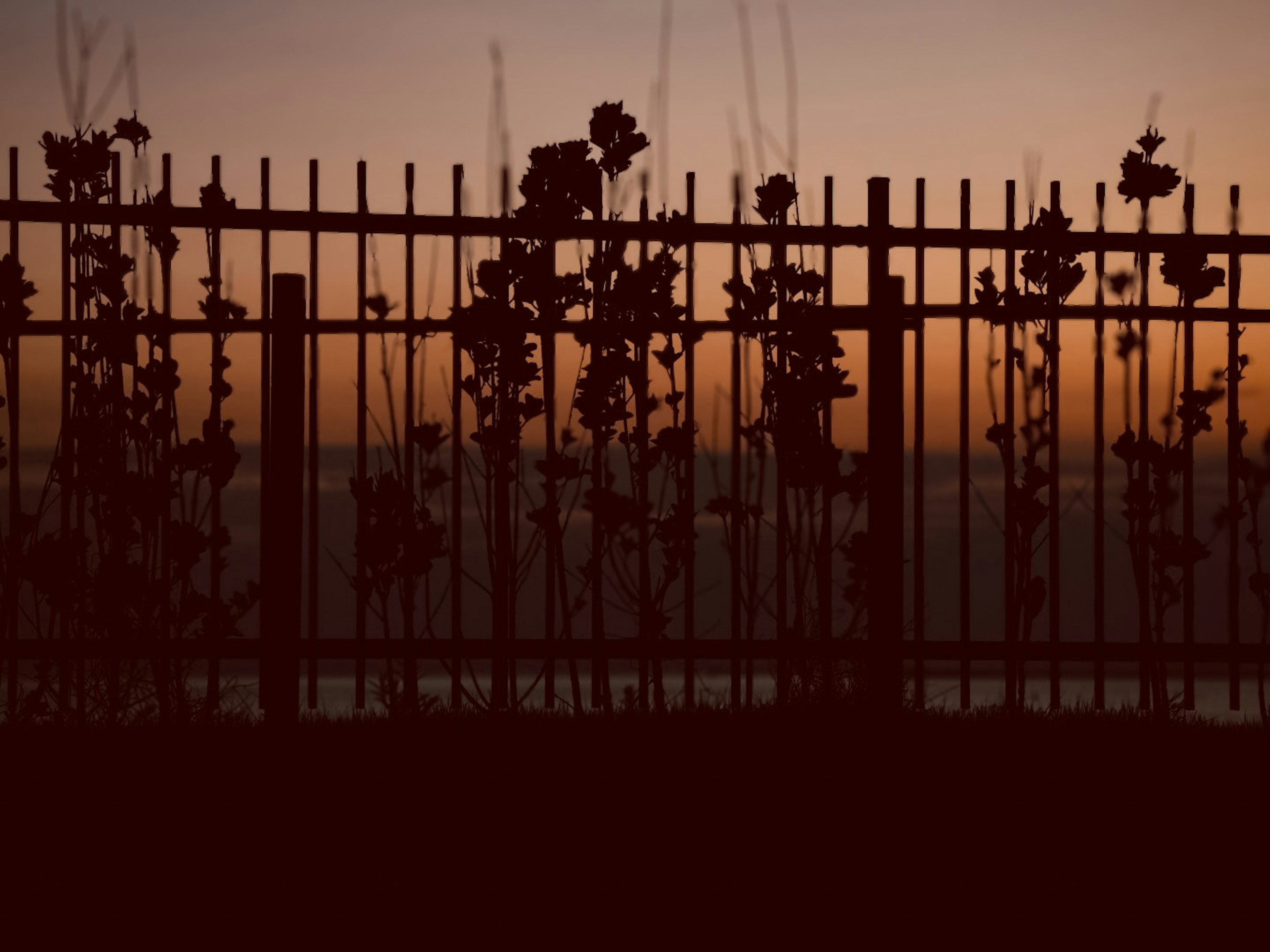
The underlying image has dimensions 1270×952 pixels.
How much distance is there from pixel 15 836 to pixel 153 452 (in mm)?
1664

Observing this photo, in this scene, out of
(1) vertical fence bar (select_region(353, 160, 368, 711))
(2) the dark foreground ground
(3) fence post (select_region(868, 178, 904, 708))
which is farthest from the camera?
(1) vertical fence bar (select_region(353, 160, 368, 711))

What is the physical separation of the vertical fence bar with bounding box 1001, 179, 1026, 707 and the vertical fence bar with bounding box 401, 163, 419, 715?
202 centimetres

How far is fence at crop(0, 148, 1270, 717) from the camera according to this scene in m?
4.03

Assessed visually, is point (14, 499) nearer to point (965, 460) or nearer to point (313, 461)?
point (313, 461)

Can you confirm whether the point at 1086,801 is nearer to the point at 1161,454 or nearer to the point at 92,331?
the point at 1161,454

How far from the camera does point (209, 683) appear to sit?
422 cm

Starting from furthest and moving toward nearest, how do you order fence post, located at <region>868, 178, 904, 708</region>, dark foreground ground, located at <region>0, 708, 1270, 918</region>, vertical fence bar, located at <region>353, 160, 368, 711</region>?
vertical fence bar, located at <region>353, 160, 368, 711</region>, fence post, located at <region>868, 178, 904, 708</region>, dark foreground ground, located at <region>0, 708, 1270, 918</region>

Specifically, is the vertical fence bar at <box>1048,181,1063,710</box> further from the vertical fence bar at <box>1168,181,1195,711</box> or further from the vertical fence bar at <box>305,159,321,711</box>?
the vertical fence bar at <box>305,159,321,711</box>

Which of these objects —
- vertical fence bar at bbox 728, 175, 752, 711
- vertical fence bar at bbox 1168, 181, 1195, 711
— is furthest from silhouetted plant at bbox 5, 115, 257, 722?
vertical fence bar at bbox 1168, 181, 1195, 711

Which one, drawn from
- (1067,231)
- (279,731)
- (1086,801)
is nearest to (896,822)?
(1086,801)

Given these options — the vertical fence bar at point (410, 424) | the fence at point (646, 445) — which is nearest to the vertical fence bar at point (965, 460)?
the fence at point (646, 445)

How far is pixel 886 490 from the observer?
10.8 feet

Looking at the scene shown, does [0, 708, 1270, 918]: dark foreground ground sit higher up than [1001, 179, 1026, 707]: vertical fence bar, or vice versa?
[1001, 179, 1026, 707]: vertical fence bar

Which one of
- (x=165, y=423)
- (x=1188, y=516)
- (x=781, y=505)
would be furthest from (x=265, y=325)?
(x=1188, y=516)
